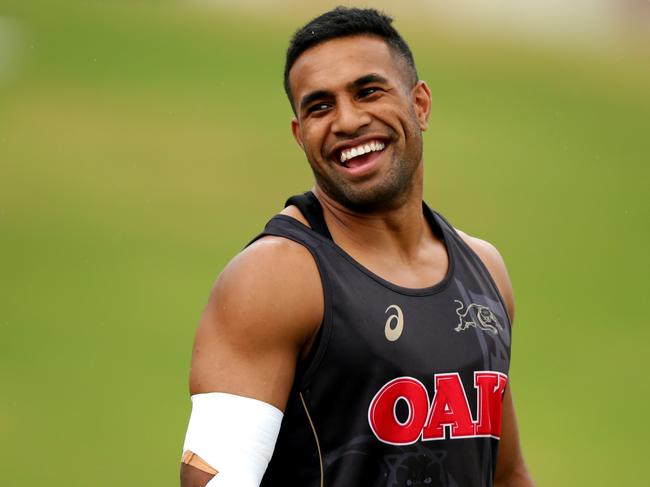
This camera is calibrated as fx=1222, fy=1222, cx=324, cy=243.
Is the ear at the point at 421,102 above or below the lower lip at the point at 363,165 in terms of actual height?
above

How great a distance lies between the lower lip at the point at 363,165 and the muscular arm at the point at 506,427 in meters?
0.43

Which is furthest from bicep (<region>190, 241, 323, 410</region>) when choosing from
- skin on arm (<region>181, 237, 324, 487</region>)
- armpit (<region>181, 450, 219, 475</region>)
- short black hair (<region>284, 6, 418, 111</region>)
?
short black hair (<region>284, 6, 418, 111</region>)

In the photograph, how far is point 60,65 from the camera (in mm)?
11039

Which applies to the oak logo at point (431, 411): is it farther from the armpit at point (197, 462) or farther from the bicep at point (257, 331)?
the armpit at point (197, 462)

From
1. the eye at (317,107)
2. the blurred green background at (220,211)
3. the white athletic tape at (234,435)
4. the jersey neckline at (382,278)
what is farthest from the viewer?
the blurred green background at (220,211)

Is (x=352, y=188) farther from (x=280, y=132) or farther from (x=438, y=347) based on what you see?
(x=280, y=132)

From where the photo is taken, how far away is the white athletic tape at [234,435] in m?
2.59

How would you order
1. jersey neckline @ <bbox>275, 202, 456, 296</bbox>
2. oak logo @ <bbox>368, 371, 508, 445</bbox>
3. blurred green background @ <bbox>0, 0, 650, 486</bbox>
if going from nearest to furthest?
oak logo @ <bbox>368, 371, 508, 445</bbox> → jersey neckline @ <bbox>275, 202, 456, 296</bbox> → blurred green background @ <bbox>0, 0, 650, 486</bbox>

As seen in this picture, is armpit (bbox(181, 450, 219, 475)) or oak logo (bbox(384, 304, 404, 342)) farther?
oak logo (bbox(384, 304, 404, 342))

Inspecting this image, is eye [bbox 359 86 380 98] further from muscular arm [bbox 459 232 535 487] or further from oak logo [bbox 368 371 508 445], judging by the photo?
oak logo [bbox 368 371 508 445]

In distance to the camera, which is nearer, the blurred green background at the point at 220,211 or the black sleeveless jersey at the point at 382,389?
the black sleeveless jersey at the point at 382,389

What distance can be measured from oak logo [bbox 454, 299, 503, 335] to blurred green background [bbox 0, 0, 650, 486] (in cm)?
400

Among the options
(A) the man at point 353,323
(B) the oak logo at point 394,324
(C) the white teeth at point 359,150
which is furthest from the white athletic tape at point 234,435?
(C) the white teeth at point 359,150

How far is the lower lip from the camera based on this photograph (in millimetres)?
2893
